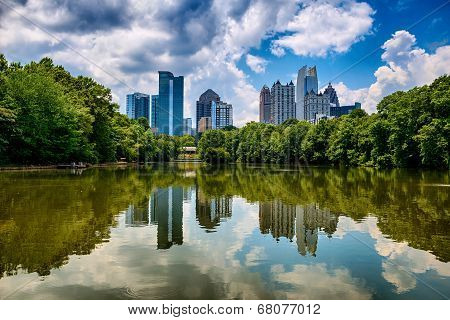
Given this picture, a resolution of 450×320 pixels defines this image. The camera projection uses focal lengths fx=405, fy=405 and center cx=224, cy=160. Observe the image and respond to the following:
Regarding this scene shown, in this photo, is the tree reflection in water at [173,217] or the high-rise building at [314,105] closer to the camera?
the tree reflection in water at [173,217]

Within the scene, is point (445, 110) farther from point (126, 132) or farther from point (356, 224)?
point (126, 132)

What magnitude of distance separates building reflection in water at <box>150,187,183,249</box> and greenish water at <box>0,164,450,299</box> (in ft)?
0.15

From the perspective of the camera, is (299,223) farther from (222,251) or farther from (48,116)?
(48,116)

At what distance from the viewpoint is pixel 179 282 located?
6723 millimetres

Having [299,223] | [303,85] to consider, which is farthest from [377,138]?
[303,85]

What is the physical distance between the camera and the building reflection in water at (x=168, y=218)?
33.1 feet

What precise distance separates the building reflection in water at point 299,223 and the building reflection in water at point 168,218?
8.10 ft

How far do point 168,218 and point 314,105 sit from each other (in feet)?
567

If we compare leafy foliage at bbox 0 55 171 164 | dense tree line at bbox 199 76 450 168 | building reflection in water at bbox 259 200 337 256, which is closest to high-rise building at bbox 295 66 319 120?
dense tree line at bbox 199 76 450 168

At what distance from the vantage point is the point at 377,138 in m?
66.0

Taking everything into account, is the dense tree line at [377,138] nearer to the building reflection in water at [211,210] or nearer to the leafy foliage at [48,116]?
the building reflection in water at [211,210]

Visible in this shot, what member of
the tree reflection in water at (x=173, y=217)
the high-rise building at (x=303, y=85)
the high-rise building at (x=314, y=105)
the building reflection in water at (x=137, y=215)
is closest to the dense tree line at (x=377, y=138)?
the tree reflection in water at (x=173, y=217)

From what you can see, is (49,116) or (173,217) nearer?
(173,217)

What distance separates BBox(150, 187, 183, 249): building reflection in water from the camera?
10.1 metres
